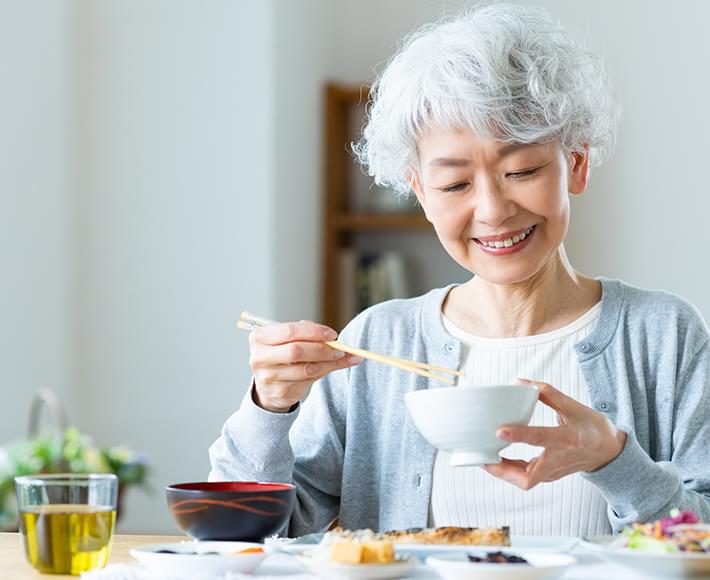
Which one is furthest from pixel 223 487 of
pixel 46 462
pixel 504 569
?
pixel 46 462

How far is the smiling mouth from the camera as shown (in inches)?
65.1

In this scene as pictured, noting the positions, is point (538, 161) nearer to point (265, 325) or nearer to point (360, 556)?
point (265, 325)

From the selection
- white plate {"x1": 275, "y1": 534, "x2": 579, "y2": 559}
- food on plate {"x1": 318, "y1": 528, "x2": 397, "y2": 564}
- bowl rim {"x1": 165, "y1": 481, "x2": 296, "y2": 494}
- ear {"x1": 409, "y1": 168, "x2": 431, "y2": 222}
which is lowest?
white plate {"x1": 275, "y1": 534, "x2": 579, "y2": 559}

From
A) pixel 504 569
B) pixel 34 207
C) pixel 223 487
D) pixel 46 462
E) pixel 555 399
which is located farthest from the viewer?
pixel 34 207

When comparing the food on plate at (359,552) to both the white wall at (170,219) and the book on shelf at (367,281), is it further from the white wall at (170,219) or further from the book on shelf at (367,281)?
the book on shelf at (367,281)

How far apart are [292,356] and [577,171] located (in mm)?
602

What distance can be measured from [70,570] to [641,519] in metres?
0.68

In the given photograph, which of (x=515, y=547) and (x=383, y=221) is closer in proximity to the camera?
(x=515, y=547)

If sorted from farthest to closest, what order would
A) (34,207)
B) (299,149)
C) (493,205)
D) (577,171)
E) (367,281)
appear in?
1. (367,281)
2. (299,149)
3. (34,207)
4. (577,171)
5. (493,205)

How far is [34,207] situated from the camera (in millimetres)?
A: 4309

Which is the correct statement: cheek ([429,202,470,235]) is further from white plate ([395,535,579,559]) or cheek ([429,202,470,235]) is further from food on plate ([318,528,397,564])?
food on plate ([318,528,397,564])

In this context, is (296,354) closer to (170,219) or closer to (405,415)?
(405,415)

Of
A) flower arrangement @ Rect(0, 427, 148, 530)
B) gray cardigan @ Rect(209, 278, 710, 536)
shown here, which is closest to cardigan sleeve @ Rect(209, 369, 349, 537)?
gray cardigan @ Rect(209, 278, 710, 536)

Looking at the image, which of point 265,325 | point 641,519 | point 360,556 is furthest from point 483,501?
point 360,556
